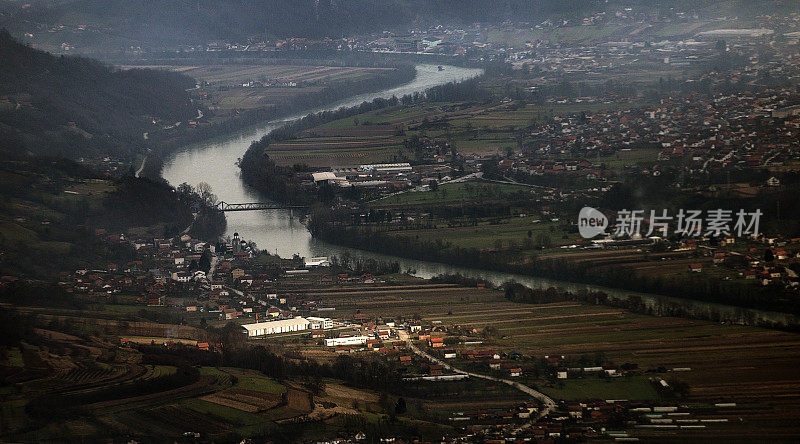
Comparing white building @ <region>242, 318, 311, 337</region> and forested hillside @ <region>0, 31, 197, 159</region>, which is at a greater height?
forested hillside @ <region>0, 31, 197, 159</region>

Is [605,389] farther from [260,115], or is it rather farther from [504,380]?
[260,115]

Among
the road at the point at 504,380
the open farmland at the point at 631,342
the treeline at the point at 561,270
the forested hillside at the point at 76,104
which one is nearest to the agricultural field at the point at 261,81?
the forested hillside at the point at 76,104

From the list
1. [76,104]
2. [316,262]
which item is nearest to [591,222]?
[316,262]

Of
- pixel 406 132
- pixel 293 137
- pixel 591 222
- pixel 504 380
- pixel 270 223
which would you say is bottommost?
pixel 504 380

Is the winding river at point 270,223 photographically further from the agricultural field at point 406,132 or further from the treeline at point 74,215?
the agricultural field at point 406,132

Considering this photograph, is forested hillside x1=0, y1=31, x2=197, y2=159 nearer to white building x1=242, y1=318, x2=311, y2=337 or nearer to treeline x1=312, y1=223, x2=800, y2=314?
treeline x1=312, y1=223, x2=800, y2=314

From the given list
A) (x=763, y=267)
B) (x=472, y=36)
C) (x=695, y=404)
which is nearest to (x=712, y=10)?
(x=472, y=36)

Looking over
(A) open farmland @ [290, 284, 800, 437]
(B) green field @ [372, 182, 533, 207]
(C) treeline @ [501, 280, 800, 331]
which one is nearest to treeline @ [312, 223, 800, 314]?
(C) treeline @ [501, 280, 800, 331]
